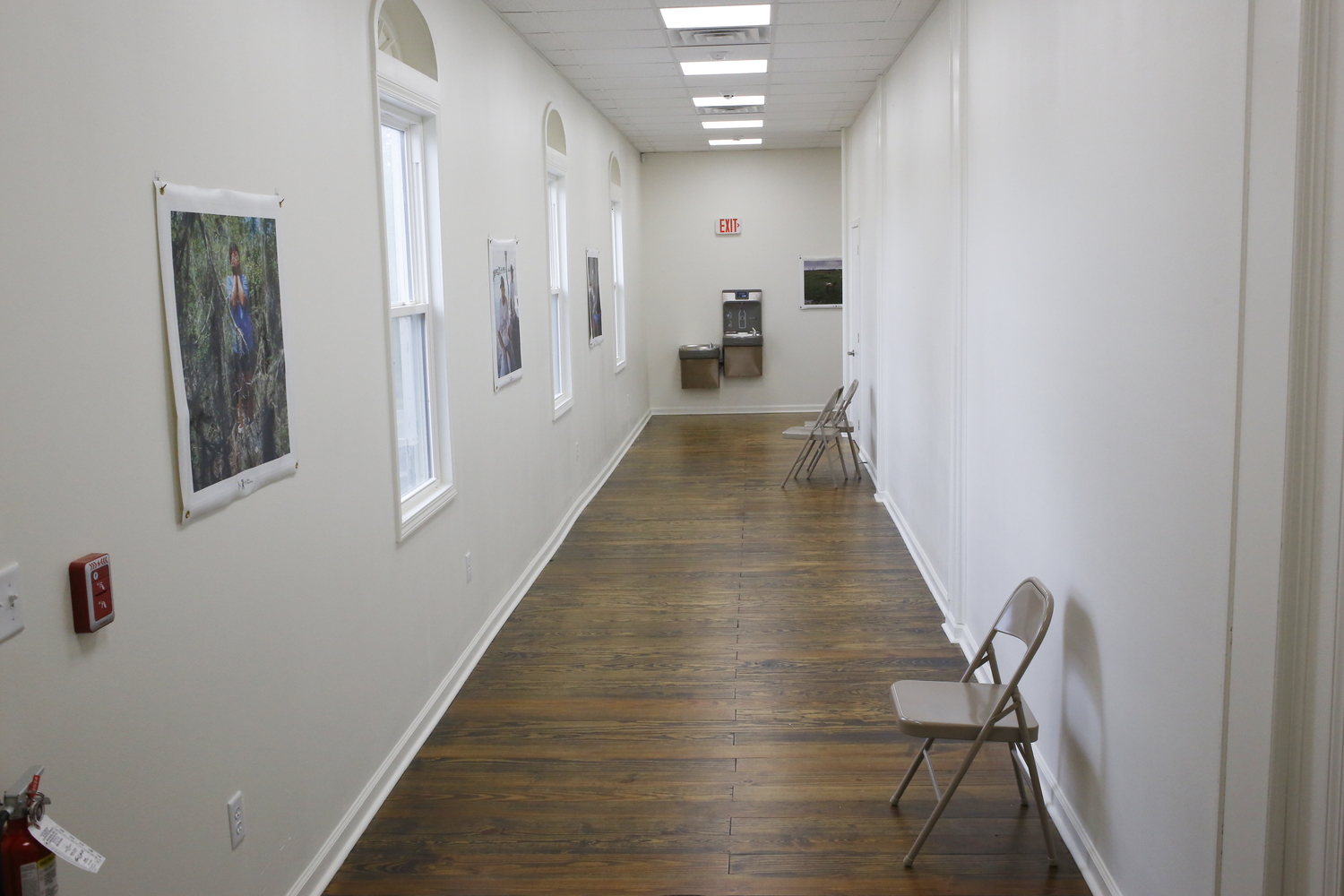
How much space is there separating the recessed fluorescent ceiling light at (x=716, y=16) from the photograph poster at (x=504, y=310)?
5.08ft

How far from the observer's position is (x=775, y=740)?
4.17m

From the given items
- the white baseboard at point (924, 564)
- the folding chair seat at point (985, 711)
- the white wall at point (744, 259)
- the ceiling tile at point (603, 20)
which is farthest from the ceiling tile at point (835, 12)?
the white wall at point (744, 259)

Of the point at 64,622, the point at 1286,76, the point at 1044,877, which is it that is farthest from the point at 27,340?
the point at 1044,877

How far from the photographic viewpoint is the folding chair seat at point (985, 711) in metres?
3.15

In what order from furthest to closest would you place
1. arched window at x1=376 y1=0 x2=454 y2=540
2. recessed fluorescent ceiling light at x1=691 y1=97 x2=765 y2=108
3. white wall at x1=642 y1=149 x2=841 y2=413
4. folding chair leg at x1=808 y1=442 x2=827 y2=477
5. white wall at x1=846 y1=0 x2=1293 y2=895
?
white wall at x1=642 y1=149 x2=841 y2=413 → folding chair leg at x1=808 y1=442 x2=827 y2=477 → recessed fluorescent ceiling light at x1=691 y1=97 x2=765 y2=108 → arched window at x1=376 y1=0 x2=454 y2=540 → white wall at x1=846 y1=0 x2=1293 y2=895

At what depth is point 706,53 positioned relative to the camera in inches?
273

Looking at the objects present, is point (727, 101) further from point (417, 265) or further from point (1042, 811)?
point (1042, 811)

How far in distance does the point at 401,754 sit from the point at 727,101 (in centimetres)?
678

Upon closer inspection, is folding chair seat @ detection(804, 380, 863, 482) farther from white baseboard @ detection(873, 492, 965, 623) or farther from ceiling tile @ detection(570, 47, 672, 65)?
ceiling tile @ detection(570, 47, 672, 65)

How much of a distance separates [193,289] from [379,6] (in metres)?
1.80

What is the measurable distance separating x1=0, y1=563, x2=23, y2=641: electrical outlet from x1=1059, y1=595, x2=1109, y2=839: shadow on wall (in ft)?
8.81

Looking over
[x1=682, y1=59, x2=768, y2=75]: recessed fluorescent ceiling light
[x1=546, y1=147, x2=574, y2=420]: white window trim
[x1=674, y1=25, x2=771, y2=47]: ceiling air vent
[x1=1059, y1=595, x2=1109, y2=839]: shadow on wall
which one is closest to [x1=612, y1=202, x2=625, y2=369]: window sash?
[x1=546, y1=147, x2=574, y2=420]: white window trim

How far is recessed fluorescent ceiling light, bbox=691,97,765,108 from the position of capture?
895 cm

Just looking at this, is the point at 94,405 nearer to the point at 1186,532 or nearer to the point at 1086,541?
the point at 1186,532
